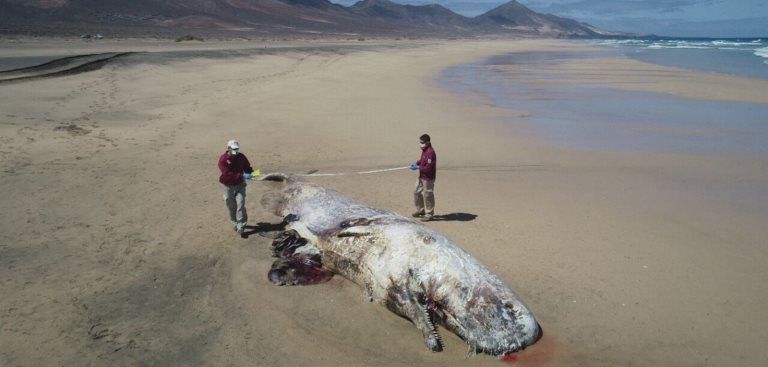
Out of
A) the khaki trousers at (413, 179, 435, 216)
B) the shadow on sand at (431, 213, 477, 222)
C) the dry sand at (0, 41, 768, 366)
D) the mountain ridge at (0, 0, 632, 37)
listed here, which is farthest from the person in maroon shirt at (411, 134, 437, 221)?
the mountain ridge at (0, 0, 632, 37)

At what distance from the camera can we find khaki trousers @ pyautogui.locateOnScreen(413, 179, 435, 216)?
884 cm

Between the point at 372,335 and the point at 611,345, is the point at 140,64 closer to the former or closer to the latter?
the point at 372,335

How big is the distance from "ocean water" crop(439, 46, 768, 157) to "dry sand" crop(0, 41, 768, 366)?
1296 mm

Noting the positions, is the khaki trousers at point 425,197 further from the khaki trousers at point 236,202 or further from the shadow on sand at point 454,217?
the khaki trousers at point 236,202

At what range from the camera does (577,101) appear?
71.6 ft

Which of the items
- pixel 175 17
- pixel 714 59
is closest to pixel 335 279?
pixel 714 59

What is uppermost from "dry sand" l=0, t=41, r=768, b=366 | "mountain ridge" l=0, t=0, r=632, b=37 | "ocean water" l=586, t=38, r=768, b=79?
"mountain ridge" l=0, t=0, r=632, b=37

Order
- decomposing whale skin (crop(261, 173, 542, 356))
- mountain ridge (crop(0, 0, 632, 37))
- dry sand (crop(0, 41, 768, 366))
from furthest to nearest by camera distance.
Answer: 1. mountain ridge (crop(0, 0, 632, 37))
2. dry sand (crop(0, 41, 768, 366))
3. decomposing whale skin (crop(261, 173, 542, 356))

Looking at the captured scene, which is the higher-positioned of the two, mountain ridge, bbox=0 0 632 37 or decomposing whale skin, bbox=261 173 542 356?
mountain ridge, bbox=0 0 632 37

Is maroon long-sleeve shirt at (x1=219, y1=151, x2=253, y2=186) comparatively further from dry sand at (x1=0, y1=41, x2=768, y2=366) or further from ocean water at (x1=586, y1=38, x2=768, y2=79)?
ocean water at (x1=586, y1=38, x2=768, y2=79)

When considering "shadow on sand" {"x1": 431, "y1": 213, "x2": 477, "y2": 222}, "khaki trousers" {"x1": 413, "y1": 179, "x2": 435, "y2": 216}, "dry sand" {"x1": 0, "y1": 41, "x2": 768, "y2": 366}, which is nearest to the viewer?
"dry sand" {"x1": 0, "y1": 41, "x2": 768, "y2": 366}

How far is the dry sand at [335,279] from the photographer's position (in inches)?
220

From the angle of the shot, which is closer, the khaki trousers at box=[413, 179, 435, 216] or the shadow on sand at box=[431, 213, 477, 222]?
the khaki trousers at box=[413, 179, 435, 216]

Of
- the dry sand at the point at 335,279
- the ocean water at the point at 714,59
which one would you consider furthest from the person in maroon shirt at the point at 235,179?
the ocean water at the point at 714,59
